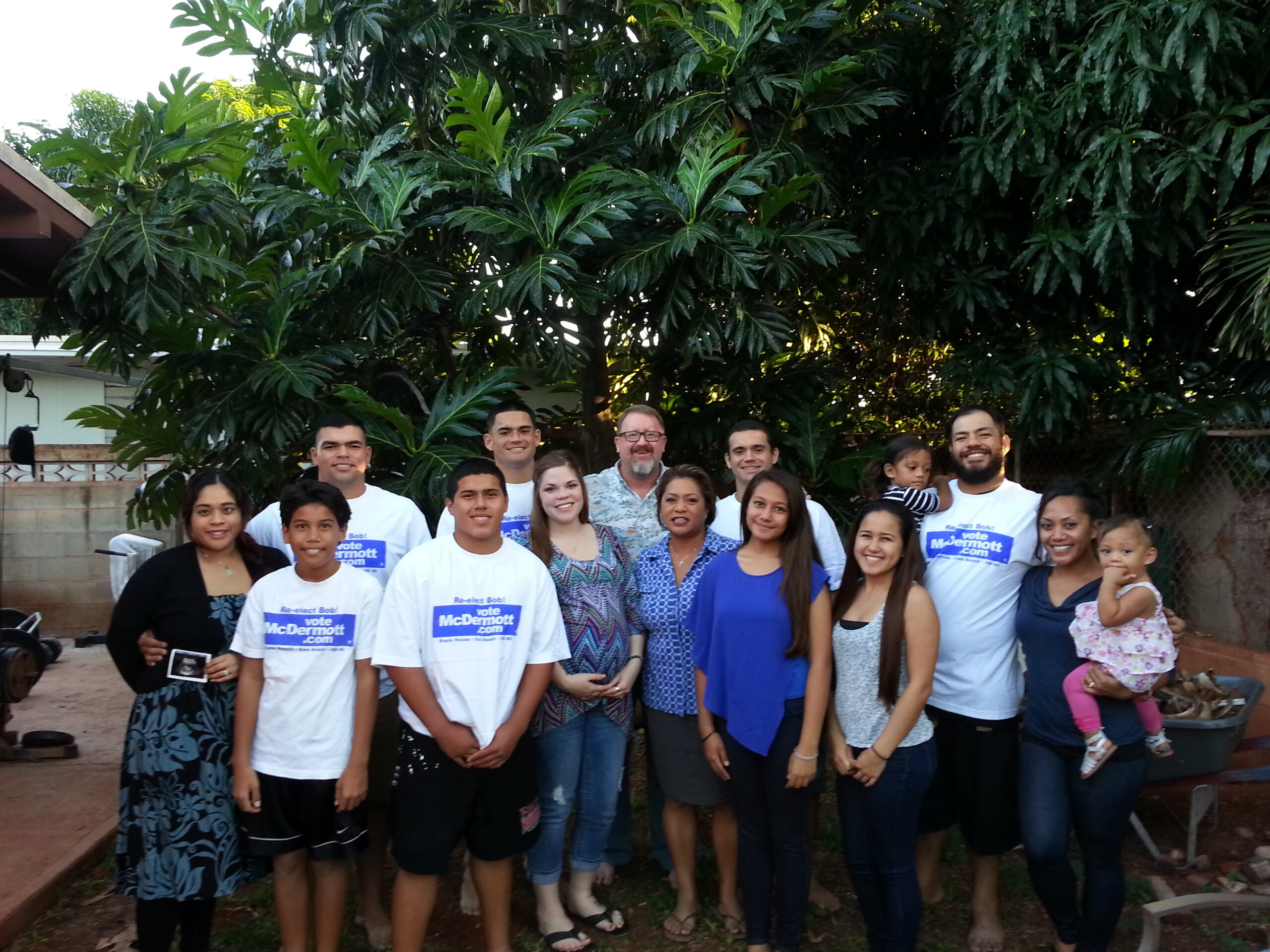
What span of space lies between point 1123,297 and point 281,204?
434 centimetres

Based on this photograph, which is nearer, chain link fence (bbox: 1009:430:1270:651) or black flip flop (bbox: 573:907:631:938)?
black flip flop (bbox: 573:907:631:938)

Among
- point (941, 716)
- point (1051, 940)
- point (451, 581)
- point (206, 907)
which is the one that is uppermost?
point (451, 581)

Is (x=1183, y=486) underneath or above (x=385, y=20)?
underneath

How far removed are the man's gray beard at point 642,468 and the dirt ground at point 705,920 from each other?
1603 mm

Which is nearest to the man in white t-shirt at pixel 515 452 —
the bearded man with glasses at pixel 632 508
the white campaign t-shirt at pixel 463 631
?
the bearded man with glasses at pixel 632 508

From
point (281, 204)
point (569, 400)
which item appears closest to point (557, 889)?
point (281, 204)

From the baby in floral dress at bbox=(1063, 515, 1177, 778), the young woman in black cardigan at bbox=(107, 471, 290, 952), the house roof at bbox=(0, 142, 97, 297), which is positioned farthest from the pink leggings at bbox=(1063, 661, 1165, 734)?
the house roof at bbox=(0, 142, 97, 297)

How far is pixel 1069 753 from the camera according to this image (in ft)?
10.5

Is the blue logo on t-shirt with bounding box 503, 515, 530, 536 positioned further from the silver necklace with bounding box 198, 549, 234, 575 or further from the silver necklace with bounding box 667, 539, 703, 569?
the silver necklace with bounding box 198, 549, 234, 575

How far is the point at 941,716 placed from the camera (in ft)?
11.5

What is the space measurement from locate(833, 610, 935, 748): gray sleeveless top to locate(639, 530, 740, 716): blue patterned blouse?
0.55 meters

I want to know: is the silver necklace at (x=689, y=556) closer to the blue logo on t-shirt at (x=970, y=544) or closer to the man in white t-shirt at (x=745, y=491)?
the man in white t-shirt at (x=745, y=491)

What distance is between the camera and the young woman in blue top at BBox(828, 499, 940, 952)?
312cm

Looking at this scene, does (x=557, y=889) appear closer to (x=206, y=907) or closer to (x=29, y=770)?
(x=206, y=907)
